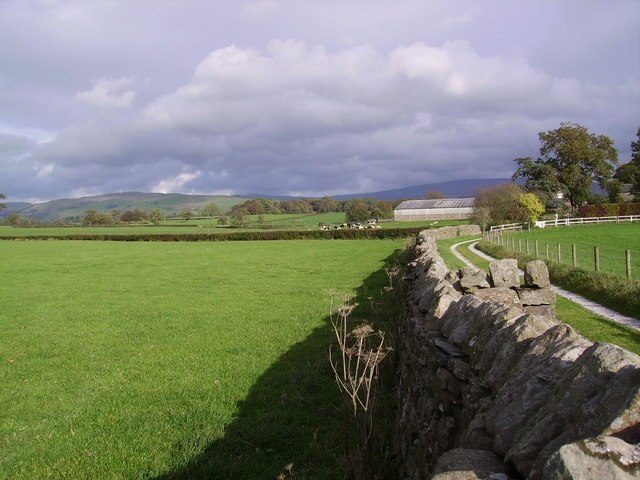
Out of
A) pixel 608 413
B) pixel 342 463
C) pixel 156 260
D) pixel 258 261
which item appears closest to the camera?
pixel 608 413

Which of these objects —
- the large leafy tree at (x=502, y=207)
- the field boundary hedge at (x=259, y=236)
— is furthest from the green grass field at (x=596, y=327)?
the large leafy tree at (x=502, y=207)

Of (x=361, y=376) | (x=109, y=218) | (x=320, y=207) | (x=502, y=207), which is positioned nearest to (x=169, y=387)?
(x=361, y=376)

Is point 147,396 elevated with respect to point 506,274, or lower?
lower

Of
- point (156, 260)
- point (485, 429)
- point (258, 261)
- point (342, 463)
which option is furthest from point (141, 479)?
point (156, 260)

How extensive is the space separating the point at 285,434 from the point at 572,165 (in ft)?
292

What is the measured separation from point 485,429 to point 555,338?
70 cm

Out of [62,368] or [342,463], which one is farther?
[62,368]

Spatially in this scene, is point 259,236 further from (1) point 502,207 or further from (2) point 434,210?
(2) point 434,210

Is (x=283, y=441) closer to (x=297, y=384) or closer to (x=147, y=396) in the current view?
(x=297, y=384)

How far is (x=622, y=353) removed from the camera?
7.67 feet

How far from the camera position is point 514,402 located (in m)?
2.90

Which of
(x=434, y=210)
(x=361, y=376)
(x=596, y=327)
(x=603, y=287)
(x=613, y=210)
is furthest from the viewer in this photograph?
(x=434, y=210)

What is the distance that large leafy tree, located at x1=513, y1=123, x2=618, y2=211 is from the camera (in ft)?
271

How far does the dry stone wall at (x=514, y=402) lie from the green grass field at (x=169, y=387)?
1706 millimetres
